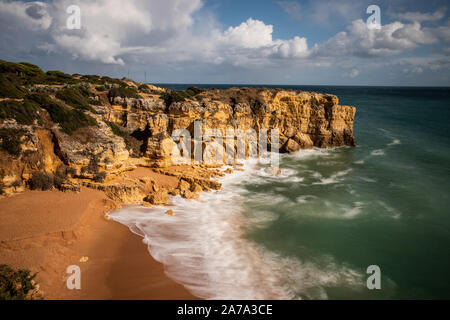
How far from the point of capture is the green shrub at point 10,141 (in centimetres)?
1224

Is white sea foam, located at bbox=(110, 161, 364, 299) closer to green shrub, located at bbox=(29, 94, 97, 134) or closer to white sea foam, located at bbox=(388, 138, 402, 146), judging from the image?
green shrub, located at bbox=(29, 94, 97, 134)

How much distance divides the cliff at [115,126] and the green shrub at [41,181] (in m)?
0.04

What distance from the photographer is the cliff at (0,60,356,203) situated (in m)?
13.0

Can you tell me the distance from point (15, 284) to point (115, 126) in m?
14.1

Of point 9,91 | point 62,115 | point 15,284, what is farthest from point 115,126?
point 15,284

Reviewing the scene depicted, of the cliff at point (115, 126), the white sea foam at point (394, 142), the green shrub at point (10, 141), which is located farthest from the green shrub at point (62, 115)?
the white sea foam at point (394, 142)

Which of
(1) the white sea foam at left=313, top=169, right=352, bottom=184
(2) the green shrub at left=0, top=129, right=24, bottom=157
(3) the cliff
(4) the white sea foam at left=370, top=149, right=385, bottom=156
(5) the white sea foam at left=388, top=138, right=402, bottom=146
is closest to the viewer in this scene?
(2) the green shrub at left=0, top=129, right=24, bottom=157

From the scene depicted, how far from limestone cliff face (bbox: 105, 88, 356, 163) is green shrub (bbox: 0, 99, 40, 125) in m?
6.59

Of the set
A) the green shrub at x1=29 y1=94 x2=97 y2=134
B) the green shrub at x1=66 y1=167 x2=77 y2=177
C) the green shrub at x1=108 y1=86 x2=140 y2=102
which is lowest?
the green shrub at x1=66 y1=167 x2=77 y2=177

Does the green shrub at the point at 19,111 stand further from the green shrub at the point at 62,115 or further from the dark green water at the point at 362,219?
the dark green water at the point at 362,219

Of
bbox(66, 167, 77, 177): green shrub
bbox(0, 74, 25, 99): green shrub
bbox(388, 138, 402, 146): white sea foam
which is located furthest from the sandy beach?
bbox(388, 138, 402, 146): white sea foam
